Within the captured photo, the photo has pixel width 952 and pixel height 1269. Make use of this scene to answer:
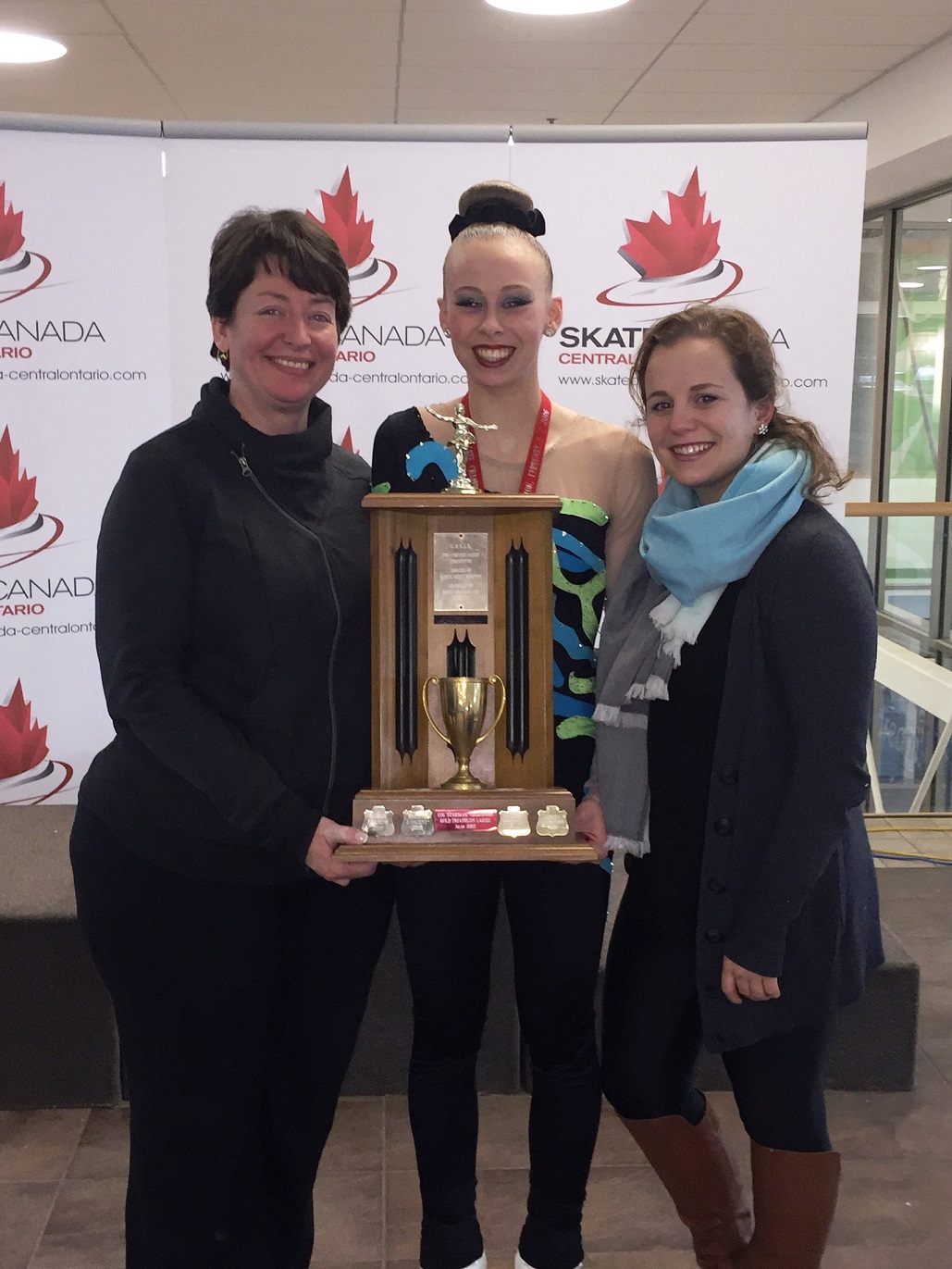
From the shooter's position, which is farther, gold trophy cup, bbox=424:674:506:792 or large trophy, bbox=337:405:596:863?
gold trophy cup, bbox=424:674:506:792

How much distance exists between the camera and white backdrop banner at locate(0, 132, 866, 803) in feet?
11.1

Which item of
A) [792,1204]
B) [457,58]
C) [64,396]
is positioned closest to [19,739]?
[64,396]

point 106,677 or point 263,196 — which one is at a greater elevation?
point 263,196

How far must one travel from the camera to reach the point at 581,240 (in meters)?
3.46

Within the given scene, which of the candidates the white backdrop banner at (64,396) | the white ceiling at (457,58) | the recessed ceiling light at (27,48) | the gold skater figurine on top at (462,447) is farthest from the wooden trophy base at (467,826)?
the recessed ceiling light at (27,48)

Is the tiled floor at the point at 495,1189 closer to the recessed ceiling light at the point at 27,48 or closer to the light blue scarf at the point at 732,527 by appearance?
the light blue scarf at the point at 732,527

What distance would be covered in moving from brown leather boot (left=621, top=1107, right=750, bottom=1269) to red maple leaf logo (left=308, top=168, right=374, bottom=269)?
2.60m

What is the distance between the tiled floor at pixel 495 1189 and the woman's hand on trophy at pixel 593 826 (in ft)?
2.80

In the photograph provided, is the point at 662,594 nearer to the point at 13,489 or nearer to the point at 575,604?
the point at 575,604

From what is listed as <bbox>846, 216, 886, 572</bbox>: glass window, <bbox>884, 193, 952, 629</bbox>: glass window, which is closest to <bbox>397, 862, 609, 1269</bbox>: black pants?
<bbox>884, 193, 952, 629</bbox>: glass window

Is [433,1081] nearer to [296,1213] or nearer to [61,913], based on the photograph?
[296,1213]

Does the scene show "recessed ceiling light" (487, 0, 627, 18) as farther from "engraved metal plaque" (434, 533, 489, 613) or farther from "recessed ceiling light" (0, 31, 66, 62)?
"engraved metal plaque" (434, 533, 489, 613)

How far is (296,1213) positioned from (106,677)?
873mm

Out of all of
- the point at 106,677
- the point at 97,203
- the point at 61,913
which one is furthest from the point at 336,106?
the point at 106,677
